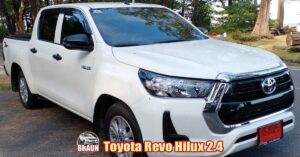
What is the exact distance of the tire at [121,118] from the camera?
13.0 ft

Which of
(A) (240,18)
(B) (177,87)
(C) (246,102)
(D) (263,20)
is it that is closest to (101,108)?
(B) (177,87)

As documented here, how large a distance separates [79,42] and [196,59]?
145cm

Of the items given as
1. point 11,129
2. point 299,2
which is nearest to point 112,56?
point 11,129

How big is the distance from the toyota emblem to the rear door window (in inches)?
126

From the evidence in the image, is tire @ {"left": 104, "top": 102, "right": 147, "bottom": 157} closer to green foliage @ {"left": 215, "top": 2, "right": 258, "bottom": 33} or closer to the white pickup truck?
the white pickup truck

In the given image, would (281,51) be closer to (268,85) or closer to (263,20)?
(263,20)

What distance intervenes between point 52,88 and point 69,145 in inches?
37.1

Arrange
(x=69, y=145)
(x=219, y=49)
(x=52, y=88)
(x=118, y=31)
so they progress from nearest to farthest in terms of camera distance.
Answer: (x=219, y=49), (x=118, y=31), (x=69, y=145), (x=52, y=88)

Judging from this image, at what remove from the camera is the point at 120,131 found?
4309mm

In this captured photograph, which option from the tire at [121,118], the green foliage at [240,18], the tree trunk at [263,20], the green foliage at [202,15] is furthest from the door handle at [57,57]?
the green foliage at [202,15]

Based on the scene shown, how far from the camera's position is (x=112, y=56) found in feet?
14.6

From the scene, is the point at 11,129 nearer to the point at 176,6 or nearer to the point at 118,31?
the point at 118,31

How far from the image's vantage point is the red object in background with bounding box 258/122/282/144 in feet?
12.8

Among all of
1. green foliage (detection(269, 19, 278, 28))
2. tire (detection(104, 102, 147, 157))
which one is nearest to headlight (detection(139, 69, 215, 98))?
tire (detection(104, 102, 147, 157))
